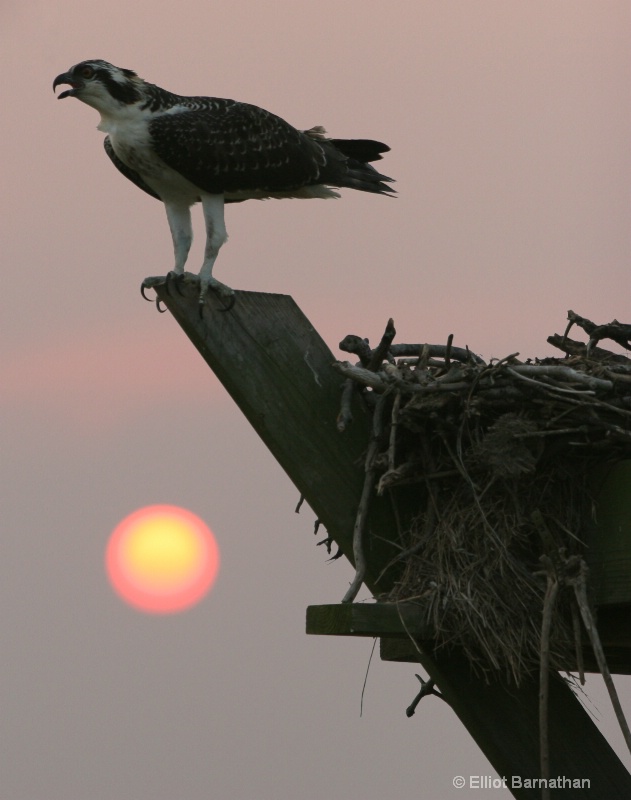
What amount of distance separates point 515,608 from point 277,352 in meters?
0.91

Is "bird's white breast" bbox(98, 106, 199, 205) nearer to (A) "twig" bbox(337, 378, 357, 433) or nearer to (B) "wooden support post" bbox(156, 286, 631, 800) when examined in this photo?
(B) "wooden support post" bbox(156, 286, 631, 800)

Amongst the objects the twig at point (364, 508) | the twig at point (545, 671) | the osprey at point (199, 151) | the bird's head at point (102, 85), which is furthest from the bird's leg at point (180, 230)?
the twig at point (545, 671)

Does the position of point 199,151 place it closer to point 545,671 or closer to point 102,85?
point 102,85

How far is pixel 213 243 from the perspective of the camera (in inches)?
175

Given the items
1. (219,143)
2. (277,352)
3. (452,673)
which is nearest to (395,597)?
(452,673)

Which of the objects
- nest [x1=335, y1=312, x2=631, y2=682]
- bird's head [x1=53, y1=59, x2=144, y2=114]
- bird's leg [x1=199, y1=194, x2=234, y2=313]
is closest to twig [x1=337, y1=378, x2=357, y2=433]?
nest [x1=335, y1=312, x2=631, y2=682]

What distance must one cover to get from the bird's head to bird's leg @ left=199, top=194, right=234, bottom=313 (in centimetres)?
57

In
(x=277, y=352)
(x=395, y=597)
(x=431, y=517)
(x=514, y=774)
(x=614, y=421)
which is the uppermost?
(x=277, y=352)

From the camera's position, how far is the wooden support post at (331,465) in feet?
10.1

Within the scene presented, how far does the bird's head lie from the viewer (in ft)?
16.5

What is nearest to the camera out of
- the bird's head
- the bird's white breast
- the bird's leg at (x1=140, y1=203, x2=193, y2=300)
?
the bird's leg at (x1=140, y1=203, x2=193, y2=300)

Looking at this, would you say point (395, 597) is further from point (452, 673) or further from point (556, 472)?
point (556, 472)

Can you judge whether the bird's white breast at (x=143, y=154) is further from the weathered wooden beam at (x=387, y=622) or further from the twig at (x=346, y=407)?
the weathered wooden beam at (x=387, y=622)

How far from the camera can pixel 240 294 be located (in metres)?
3.27
